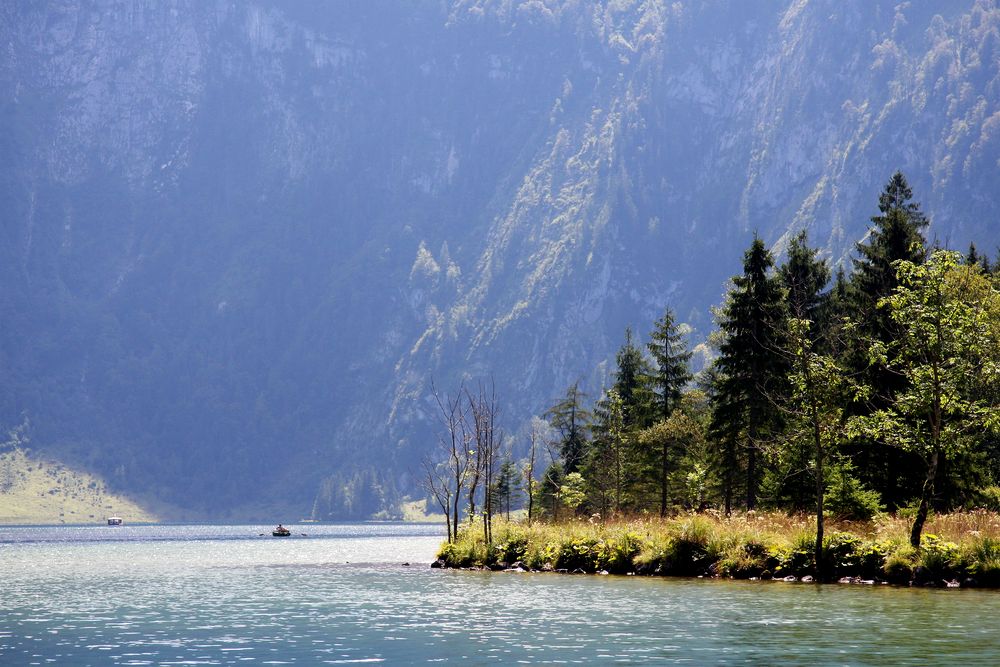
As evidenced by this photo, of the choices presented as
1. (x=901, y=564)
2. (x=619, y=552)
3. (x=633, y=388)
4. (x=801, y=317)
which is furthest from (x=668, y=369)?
(x=901, y=564)

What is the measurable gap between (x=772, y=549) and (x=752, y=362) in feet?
61.0

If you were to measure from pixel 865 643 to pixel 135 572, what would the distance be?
191 feet

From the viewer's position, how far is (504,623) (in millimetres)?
37812

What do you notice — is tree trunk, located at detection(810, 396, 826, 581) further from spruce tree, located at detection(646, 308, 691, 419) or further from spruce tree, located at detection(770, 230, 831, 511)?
spruce tree, located at detection(646, 308, 691, 419)

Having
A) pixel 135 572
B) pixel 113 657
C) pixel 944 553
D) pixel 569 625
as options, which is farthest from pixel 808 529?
pixel 135 572

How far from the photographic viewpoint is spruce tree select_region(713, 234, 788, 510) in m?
67.9

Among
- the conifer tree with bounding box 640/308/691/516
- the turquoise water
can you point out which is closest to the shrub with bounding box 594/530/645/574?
the turquoise water

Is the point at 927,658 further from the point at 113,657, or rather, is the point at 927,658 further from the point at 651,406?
the point at 651,406

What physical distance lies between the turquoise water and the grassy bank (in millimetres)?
2149

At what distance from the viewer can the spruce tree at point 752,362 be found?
67875mm

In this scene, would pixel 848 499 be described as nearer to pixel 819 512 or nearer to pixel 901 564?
pixel 819 512

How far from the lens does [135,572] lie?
77.2 meters

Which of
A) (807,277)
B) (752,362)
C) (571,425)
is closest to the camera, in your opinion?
(752,362)

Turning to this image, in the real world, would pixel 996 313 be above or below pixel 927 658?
above
